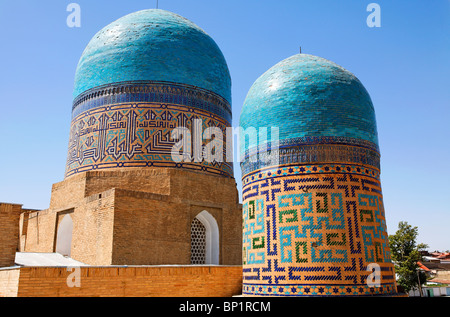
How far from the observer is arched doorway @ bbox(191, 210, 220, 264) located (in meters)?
9.98

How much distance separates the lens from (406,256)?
53.4 feet

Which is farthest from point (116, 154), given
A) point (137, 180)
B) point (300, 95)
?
point (300, 95)

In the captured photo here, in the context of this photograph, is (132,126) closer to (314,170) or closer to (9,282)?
(9,282)

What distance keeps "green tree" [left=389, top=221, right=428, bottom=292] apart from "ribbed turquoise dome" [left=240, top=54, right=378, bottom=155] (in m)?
11.3

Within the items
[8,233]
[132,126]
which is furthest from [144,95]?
[8,233]

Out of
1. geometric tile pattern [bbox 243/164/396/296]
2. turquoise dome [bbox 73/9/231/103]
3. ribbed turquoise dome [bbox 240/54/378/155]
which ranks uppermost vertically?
turquoise dome [bbox 73/9/231/103]

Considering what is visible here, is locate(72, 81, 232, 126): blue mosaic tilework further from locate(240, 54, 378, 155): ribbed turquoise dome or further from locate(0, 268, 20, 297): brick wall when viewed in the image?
locate(0, 268, 20, 297): brick wall

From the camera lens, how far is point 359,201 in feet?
19.9

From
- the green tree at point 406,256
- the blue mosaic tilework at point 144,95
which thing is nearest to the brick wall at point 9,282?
the blue mosaic tilework at point 144,95

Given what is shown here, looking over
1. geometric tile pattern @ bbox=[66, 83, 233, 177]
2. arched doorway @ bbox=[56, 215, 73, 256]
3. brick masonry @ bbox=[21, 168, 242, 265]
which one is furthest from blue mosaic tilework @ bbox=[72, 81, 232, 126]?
arched doorway @ bbox=[56, 215, 73, 256]

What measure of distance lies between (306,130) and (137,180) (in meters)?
4.97

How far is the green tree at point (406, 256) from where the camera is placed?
16.0 metres
